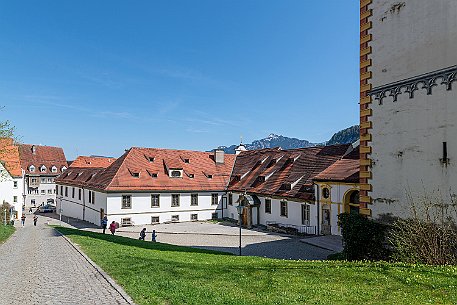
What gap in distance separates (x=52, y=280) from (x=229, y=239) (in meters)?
18.3

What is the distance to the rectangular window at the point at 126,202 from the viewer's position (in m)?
34.9

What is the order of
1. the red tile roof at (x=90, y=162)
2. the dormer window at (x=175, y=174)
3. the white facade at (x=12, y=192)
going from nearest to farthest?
the dormer window at (x=175, y=174) < the white facade at (x=12, y=192) < the red tile roof at (x=90, y=162)

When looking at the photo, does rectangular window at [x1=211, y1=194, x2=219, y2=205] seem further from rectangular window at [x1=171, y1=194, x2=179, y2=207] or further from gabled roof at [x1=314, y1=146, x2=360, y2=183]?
gabled roof at [x1=314, y1=146, x2=360, y2=183]

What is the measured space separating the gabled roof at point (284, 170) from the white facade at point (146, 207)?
12.2 feet

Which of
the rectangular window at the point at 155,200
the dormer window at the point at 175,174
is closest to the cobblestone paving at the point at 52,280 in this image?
the rectangular window at the point at 155,200

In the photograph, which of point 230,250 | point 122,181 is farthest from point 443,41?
point 122,181

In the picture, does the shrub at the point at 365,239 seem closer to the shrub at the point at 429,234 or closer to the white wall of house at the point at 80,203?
the shrub at the point at 429,234

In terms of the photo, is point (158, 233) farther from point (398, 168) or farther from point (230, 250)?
point (398, 168)

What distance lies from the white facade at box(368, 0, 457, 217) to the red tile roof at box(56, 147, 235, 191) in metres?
28.2

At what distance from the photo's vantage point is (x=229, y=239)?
89.4 feet

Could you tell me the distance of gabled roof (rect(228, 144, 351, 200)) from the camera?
100 feet

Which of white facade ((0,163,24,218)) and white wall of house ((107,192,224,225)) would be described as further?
white facade ((0,163,24,218))

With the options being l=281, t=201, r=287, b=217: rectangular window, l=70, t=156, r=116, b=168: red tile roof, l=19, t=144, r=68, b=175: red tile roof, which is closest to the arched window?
l=281, t=201, r=287, b=217: rectangular window

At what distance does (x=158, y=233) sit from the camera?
102 ft
